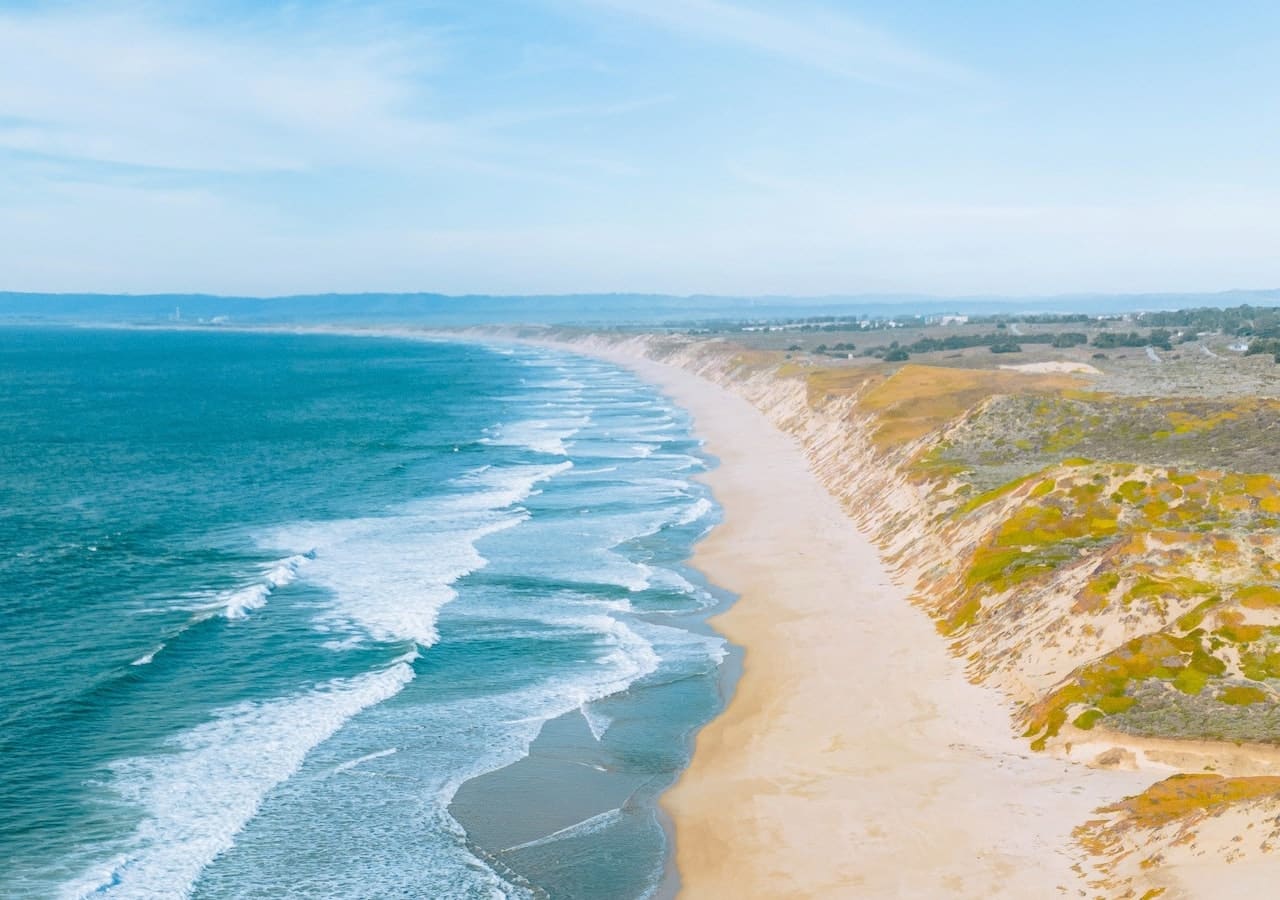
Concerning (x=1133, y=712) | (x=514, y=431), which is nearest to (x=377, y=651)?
(x=1133, y=712)

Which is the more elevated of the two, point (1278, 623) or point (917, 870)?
point (1278, 623)

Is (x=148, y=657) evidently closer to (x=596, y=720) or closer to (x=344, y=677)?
(x=344, y=677)

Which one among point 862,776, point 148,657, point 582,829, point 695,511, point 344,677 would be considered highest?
point 148,657

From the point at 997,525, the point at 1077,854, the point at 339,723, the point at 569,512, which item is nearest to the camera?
the point at 1077,854

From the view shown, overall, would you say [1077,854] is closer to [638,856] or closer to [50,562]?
[638,856]

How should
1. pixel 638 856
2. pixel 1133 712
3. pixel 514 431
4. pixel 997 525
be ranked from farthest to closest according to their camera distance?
pixel 514 431 → pixel 997 525 → pixel 1133 712 → pixel 638 856

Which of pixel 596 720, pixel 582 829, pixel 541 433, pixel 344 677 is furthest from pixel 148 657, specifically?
pixel 541 433

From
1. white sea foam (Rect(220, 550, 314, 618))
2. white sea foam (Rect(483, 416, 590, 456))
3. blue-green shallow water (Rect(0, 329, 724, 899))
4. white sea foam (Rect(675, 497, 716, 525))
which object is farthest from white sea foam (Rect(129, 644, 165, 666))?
white sea foam (Rect(483, 416, 590, 456))
